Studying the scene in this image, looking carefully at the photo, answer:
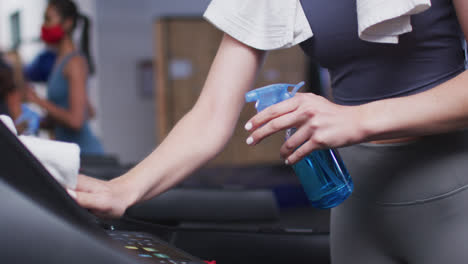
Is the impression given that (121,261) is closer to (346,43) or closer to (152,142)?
(346,43)

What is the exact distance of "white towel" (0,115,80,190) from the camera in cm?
46

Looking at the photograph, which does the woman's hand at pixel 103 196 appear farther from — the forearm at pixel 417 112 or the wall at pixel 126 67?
the wall at pixel 126 67

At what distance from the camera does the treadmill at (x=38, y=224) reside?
13.0 inches

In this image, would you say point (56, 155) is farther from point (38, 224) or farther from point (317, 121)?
point (317, 121)

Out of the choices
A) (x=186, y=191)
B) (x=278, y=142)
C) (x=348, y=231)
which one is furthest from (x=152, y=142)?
(x=348, y=231)

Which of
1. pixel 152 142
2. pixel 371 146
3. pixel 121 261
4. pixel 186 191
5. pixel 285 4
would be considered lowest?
pixel 152 142

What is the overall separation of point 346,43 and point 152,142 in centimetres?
669

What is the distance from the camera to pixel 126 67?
6.95 meters

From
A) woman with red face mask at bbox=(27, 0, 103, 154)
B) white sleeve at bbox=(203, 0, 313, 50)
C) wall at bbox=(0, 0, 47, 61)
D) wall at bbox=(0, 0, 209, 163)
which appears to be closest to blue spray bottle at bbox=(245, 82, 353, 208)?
white sleeve at bbox=(203, 0, 313, 50)

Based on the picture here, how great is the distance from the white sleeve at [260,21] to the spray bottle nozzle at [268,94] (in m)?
0.13

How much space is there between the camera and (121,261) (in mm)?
348

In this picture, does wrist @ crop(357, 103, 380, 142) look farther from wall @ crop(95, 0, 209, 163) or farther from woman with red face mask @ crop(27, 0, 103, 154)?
wall @ crop(95, 0, 209, 163)

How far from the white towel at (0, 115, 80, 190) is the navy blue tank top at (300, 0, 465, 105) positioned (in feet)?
1.48

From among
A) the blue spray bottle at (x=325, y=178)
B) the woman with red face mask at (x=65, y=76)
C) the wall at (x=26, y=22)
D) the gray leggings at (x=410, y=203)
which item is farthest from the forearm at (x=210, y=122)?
the wall at (x=26, y=22)
